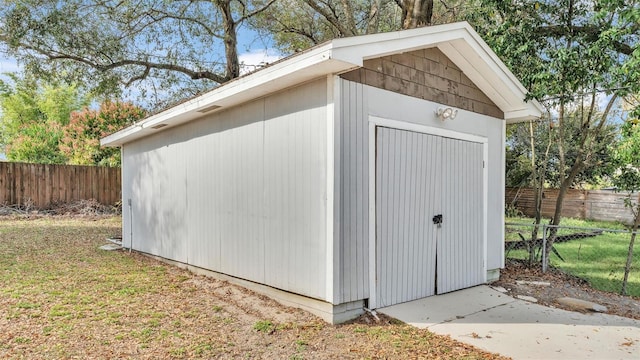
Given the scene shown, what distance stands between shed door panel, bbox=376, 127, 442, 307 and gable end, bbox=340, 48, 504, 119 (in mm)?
537

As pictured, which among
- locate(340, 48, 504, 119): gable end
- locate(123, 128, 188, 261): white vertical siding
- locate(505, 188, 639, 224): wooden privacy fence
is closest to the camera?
locate(340, 48, 504, 119): gable end

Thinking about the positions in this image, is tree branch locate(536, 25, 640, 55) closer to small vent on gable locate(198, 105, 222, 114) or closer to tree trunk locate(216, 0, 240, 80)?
small vent on gable locate(198, 105, 222, 114)

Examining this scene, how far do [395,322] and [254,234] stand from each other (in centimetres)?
197

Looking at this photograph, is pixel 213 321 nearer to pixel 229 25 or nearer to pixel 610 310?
pixel 610 310

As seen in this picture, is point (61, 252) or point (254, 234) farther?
point (61, 252)

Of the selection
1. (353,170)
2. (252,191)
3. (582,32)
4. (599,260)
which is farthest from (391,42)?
(599,260)

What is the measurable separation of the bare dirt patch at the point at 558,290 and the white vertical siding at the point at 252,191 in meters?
3.04

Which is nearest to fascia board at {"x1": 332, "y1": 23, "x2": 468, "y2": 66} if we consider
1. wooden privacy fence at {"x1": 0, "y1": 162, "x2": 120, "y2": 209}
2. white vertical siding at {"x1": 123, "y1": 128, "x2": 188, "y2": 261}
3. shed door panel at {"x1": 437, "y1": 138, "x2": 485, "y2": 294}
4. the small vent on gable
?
shed door panel at {"x1": 437, "y1": 138, "x2": 485, "y2": 294}

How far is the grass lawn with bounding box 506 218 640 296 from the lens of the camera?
7.04 m

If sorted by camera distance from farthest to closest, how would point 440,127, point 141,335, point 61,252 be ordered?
point 61,252
point 440,127
point 141,335

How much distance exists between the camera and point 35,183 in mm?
14078

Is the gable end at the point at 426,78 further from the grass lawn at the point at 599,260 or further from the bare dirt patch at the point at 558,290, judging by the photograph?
the grass lawn at the point at 599,260

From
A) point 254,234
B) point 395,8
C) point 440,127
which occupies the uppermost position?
point 395,8

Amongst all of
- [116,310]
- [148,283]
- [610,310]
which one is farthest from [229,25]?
[610,310]
